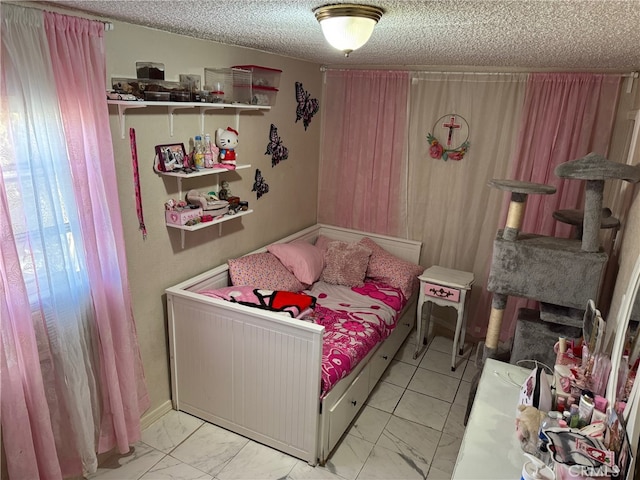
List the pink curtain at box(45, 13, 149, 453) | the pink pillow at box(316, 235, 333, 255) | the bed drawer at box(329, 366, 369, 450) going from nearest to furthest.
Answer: the pink curtain at box(45, 13, 149, 453)
the bed drawer at box(329, 366, 369, 450)
the pink pillow at box(316, 235, 333, 255)

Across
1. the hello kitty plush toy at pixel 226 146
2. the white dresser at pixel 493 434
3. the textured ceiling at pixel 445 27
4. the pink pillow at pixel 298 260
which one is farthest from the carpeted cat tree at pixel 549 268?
the hello kitty plush toy at pixel 226 146

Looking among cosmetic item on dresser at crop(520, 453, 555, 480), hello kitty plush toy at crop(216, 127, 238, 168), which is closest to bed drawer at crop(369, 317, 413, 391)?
hello kitty plush toy at crop(216, 127, 238, 168)

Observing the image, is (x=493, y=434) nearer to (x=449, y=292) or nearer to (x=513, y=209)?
(x=513, y=209)

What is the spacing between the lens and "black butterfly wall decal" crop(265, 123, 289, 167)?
11.1 ft

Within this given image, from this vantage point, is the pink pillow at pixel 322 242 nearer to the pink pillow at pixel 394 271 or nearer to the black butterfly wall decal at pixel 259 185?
the pink pillow at pixel 394 271

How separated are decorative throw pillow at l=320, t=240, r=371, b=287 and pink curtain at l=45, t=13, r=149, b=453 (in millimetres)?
1636

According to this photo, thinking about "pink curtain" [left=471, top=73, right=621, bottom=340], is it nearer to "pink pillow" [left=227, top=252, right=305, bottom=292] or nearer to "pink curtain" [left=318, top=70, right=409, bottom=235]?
"pink curtain" [left=318, top=70, right=409, bottom=235]

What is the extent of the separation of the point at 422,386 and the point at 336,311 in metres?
0.84

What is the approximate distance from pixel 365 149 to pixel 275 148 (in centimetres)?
85

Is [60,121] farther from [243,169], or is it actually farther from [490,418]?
[490,418]

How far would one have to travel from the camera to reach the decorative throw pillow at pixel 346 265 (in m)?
3.58

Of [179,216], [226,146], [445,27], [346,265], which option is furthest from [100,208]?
[346,265]

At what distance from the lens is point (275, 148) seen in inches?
136

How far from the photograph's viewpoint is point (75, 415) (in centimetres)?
204
